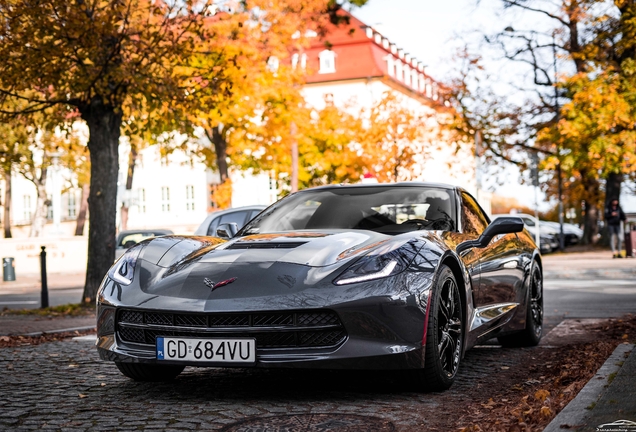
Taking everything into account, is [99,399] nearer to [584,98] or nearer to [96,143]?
[96,143]

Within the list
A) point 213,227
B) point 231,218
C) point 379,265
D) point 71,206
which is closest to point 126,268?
point 379,265

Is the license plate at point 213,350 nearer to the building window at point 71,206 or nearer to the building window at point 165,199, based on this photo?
the building window at point 165,199

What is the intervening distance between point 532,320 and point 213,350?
12.5ft

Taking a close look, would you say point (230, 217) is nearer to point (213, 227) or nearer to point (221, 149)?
point (213, 227)

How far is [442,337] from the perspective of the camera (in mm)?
5262

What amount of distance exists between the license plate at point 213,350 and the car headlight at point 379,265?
0.60m

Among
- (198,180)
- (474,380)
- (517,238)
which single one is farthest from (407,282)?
(198,180)

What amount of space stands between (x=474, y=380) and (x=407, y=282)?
1323mm

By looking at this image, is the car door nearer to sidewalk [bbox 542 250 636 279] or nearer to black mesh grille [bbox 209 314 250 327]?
black mesh grille [bbox 209 314 250 327]

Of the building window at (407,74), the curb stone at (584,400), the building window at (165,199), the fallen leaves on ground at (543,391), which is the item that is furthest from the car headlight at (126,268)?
the building window at (407,74)

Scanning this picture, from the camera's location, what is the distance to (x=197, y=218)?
235 ft

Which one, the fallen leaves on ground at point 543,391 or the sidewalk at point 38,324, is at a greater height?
the fallen leaves on ground at point 543,391

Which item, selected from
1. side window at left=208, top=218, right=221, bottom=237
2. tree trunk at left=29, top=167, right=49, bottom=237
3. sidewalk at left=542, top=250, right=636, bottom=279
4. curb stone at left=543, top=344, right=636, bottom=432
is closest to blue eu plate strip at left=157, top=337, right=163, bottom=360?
curb stone at left=543, top=344, right=636, bottom=432

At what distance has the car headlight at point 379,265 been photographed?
483cm
